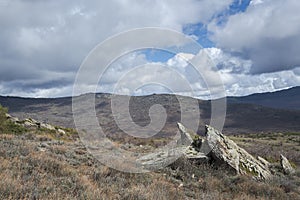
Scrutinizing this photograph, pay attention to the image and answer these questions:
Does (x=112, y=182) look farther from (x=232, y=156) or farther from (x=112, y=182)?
(x=232, y=156)

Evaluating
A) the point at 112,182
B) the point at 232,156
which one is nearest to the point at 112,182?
the point at 112,182

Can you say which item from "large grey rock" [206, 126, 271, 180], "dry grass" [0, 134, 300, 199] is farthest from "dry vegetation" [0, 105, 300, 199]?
"large grey rock" [206, 126, 271, 180]

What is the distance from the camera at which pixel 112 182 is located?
360 inches

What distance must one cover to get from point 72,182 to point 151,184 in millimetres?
2507

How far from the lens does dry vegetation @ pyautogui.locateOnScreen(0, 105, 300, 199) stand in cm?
703

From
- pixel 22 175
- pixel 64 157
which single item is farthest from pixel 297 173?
pixel 22 175

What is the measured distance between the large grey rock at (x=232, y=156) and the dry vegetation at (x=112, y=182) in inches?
24.5

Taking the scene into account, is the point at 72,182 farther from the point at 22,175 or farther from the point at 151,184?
the point at 151,184

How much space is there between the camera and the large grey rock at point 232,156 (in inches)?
519

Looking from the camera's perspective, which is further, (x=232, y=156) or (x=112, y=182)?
(x=232, y=156)

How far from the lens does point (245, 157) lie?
14711 mm

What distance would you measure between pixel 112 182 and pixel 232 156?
6699 mm

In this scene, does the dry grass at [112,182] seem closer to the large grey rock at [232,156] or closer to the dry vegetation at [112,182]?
the dry vegetation at [112,182]

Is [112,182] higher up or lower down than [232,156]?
lower down
